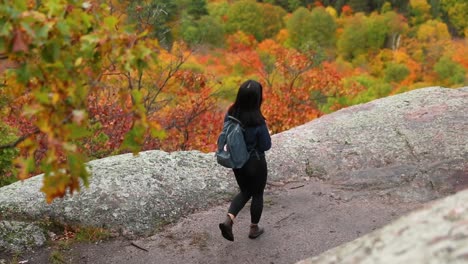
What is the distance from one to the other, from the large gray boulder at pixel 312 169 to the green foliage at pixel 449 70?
151 ft

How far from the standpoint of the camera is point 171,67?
15.7 meters

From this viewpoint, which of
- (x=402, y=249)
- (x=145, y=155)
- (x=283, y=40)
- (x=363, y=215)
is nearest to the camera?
(x=402, y=249)

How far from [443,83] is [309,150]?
165 feet

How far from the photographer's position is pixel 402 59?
59.6 metres

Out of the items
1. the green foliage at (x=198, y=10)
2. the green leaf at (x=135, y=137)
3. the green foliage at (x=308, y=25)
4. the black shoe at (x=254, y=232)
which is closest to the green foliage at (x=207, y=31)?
the green foliage at (x=198, y=10)

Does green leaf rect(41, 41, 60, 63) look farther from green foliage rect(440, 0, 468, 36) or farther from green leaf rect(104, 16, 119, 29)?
green foliage rect(440, 0, 468, 36)

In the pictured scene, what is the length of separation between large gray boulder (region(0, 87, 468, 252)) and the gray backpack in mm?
1838

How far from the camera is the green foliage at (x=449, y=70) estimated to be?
54000 millimetres

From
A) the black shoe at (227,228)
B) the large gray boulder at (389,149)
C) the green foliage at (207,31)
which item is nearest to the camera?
the black shoe at (227,228)

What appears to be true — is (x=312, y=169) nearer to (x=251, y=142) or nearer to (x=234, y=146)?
(x=251, y=142)

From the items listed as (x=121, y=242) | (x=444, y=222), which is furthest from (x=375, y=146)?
(x=444, y=222)

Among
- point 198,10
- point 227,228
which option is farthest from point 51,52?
point 198,10

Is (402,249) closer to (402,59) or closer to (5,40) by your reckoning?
(5,40)

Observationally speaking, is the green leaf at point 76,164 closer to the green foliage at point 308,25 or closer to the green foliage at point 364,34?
the green foliage at point 308,25
